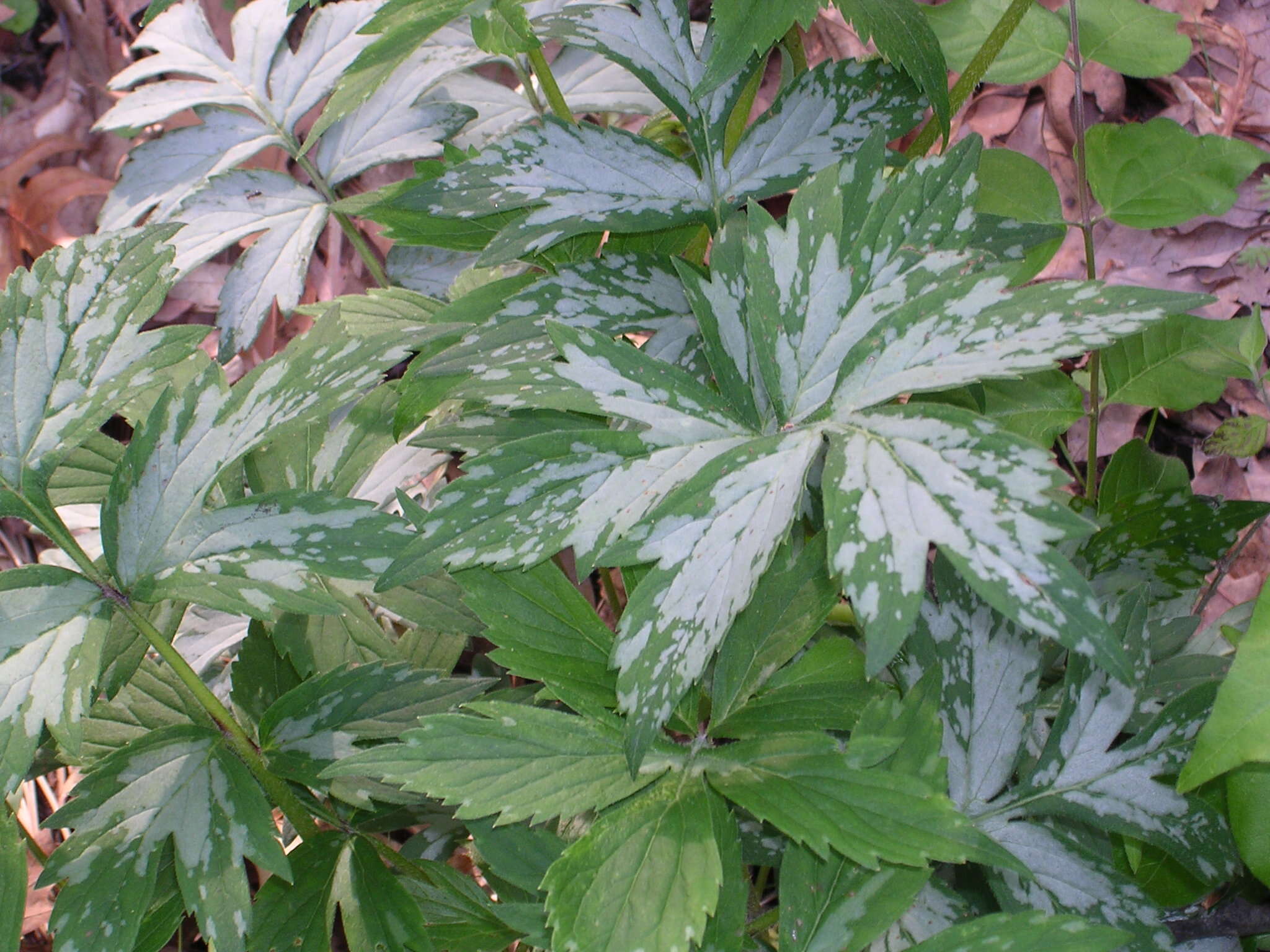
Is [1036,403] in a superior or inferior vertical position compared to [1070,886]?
superior

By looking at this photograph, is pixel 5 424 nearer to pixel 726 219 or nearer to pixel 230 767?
pixel 230 767

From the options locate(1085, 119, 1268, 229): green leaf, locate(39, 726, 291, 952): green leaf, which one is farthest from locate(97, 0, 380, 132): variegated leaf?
locate(1085, 119, 1268, 229): green leaf

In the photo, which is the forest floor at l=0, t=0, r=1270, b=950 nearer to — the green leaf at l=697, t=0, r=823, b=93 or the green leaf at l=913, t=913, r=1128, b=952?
the green leaf at l=913, t=913, r=1128, b=952

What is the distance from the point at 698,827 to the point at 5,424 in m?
0.90

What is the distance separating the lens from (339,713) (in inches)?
48.8

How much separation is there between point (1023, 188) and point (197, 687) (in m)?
1.51

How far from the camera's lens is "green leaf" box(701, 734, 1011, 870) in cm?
91

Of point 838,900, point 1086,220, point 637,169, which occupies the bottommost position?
point 838,900

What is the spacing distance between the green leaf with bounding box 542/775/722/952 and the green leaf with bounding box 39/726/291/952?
0.36m

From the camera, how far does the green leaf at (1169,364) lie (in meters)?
1.68

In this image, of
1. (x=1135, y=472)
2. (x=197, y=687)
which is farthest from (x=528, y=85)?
(x=1135, y=472)

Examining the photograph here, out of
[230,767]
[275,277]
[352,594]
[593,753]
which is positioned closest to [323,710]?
[230,767]

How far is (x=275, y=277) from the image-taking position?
1.69 metres

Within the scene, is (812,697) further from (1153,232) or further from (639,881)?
(1153,232)
